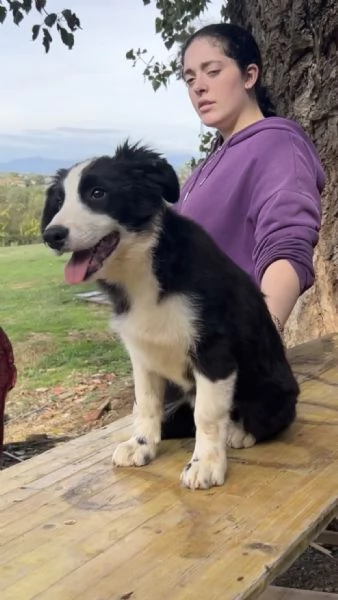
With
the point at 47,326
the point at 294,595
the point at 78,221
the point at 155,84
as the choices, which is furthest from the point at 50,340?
the point at 78,221

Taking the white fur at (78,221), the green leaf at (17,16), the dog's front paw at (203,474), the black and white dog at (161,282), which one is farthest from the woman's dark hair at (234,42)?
the green leaf at (17,16)

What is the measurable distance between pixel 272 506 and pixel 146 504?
20cm

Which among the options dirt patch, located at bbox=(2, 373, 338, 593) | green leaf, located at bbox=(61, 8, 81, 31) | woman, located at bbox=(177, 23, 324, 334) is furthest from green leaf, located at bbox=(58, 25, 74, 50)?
dirt patch, located at bbox=(2, 373, 338, 593)

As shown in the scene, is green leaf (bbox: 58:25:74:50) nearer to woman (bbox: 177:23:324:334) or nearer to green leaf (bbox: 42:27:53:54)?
green leaf (bbox: 42:27:53:54)

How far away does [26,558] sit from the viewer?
1.08 metres

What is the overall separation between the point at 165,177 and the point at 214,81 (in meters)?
0.69

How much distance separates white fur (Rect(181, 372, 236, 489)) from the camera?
53.0 inches

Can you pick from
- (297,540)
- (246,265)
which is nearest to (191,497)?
(297,540)

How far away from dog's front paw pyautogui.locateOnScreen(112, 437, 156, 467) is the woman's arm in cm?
43

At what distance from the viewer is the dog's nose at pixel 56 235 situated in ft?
4.02

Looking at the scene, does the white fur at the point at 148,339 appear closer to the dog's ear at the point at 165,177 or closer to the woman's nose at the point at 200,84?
the dog's ear at the point at 165,177

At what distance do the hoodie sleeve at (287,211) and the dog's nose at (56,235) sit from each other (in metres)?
0.67

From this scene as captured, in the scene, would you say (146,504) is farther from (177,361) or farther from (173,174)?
(173,174)

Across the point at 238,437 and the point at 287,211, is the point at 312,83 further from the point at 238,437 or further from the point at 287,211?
the point at 238,437
